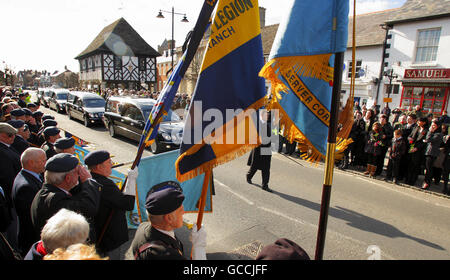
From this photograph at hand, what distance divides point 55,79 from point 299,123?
408 ft

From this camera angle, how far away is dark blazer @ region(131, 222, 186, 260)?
5.71ft

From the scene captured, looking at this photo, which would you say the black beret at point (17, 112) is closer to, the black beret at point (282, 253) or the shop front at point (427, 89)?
the black beret at point (282, 253)

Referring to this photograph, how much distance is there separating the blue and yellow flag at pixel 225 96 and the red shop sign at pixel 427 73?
20.0 meters

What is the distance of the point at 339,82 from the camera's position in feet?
6.70

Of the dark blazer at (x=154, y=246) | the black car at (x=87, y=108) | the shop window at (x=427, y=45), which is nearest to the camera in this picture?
the dark blazer at (x=154, y=246)

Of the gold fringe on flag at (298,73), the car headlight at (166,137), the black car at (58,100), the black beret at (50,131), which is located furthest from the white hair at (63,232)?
the black car at (58,100)

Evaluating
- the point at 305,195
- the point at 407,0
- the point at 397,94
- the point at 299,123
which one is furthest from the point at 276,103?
the point at 407,0

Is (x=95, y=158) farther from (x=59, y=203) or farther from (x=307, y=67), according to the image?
(x=307, y=67)

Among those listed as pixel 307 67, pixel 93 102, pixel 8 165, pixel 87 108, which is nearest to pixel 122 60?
pixel 93 102

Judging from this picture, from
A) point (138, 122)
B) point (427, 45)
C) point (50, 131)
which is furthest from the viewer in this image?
point (427, 45)

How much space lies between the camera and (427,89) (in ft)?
59.2

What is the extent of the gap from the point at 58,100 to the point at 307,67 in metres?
24.6

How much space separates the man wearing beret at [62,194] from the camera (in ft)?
7.59

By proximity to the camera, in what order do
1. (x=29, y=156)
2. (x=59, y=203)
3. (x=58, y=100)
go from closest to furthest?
(x=59, y=203), (x=29, y=156), (x=58, y=100)
